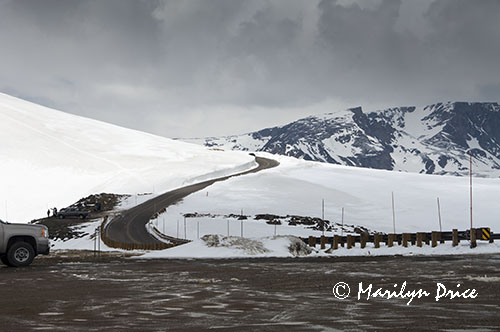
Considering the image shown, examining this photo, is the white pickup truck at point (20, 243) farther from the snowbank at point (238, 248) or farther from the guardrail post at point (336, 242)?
the guardrail post at point (336, 242)

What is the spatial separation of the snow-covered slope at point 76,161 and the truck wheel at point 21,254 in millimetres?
76143

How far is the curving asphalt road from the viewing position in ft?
220

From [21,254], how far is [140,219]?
2243 inches

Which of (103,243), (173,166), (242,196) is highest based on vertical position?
(173,166)

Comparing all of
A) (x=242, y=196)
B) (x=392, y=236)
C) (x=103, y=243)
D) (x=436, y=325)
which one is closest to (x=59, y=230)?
(x=103, y=243)

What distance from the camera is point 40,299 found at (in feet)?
45.5

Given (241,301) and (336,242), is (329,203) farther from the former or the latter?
(241,301)

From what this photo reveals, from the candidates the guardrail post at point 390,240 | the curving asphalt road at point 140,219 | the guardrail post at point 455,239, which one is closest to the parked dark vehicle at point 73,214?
the curving asphalt road at point 140,219

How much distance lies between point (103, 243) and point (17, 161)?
66.8 meters

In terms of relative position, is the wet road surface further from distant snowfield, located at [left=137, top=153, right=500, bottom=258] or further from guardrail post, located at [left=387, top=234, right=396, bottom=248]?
distant snowfield, located at [left=137, top=153, right=500, bottom=258]

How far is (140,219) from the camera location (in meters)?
80.8

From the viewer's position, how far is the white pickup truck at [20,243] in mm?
23625

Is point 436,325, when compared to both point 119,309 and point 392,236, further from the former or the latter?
point 392,236

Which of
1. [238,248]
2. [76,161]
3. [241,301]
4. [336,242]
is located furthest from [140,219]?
[241,301]
